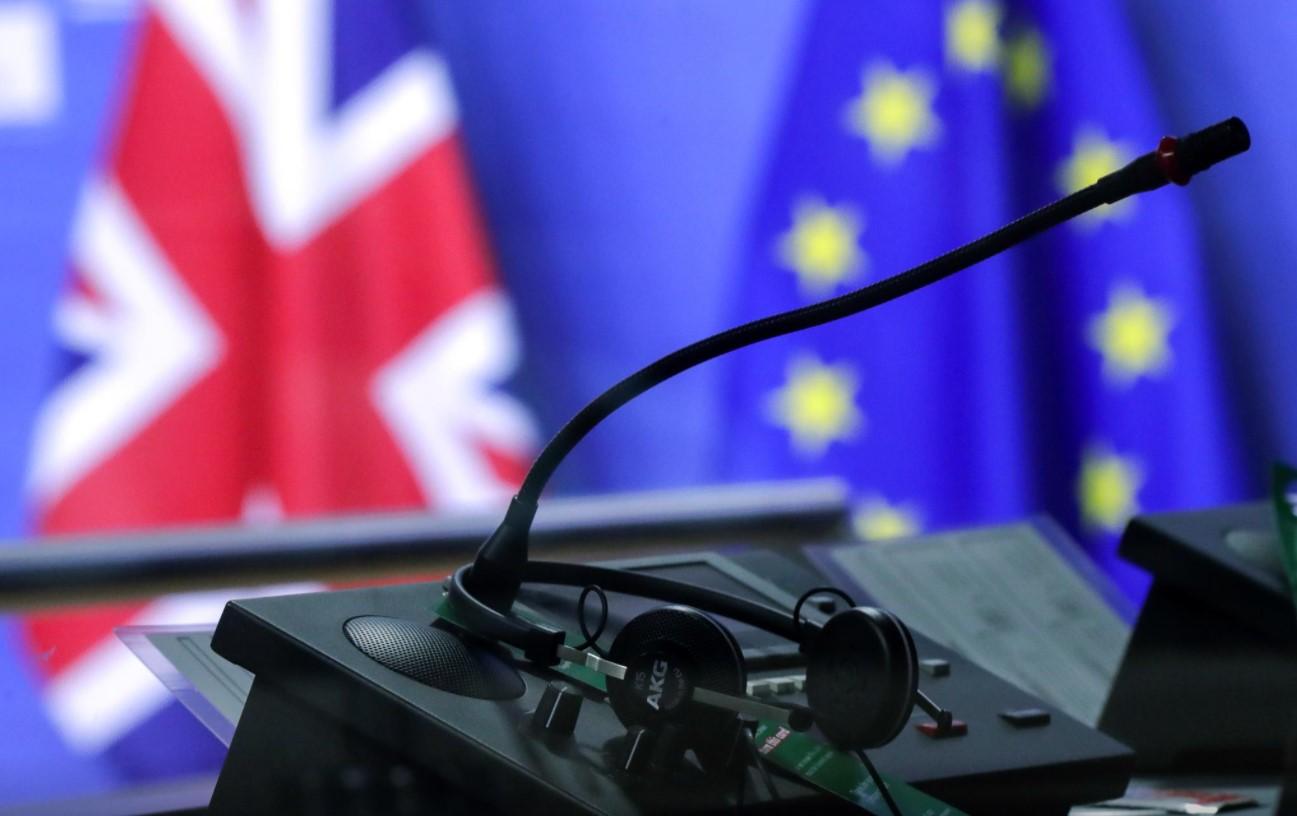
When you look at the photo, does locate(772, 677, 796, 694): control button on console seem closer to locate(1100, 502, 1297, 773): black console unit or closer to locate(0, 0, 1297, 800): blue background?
locate(1100, 502, 1297, 773): black console unit

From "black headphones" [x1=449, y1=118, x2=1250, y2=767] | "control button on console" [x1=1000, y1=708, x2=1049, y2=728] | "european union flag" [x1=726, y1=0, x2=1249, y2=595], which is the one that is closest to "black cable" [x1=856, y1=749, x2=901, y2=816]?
"black headphones" [x1=449, y1=118, x2=1250, y2=767]

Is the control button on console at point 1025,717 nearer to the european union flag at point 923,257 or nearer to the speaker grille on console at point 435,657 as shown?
the speaker grille on console at point 435,657

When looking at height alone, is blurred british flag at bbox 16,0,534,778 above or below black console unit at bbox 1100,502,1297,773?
above

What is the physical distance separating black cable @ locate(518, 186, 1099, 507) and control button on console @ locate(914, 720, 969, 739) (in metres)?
0.16

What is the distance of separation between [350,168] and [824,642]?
1782 millimetres

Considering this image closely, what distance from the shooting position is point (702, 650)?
48 centimetres

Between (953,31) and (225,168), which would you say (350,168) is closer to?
(225,168)

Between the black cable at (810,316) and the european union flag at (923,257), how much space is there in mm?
1149

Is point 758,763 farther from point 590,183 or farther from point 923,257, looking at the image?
point 590,183

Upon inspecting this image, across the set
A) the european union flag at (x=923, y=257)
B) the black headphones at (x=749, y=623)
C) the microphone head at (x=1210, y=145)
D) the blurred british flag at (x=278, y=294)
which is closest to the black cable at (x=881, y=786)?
the black headphones at (x=749, y=623)

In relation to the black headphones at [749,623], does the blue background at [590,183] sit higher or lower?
higher

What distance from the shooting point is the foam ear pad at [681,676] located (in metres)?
0.48

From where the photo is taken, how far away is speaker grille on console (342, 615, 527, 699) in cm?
52

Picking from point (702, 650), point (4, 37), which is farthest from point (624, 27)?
point (702, 650)
